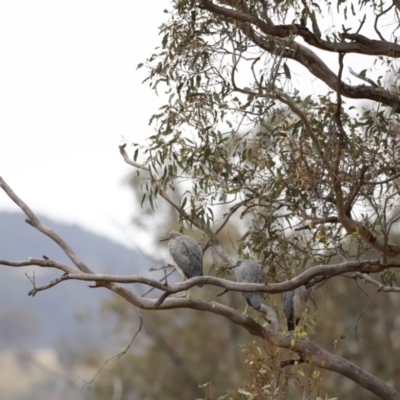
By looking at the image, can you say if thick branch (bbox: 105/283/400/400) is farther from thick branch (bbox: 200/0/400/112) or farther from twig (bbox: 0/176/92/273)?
thick branch (bbox: 200/0/400/112)

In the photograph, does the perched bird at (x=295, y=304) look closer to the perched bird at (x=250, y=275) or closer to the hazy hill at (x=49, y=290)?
the perched bird at (x=250, y=275)

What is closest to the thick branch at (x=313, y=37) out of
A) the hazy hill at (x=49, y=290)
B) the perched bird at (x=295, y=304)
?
the perched bird at (x=295, y=304)

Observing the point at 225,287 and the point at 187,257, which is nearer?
the point at 225,287

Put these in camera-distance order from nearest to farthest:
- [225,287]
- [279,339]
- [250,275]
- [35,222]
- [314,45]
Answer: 1. [225,287]
2. [35,222]
3. [279,339]
4. [314,45]
5. [250,275]

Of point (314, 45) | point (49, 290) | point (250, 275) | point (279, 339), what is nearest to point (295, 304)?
point (250, 275)

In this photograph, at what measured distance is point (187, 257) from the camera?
788 centimetres

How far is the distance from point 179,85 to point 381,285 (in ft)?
8.63

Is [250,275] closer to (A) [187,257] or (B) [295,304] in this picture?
(A) [187,257]

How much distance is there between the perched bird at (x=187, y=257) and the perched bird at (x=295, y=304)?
3.57 ft

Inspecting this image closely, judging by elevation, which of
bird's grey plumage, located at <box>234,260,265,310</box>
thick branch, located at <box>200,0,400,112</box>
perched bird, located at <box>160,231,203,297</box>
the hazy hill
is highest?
the hazy hill

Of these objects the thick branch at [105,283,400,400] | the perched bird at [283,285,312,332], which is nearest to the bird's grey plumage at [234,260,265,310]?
the thick branch at [105,283,400,400]

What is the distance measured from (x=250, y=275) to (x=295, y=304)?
126 centimetres

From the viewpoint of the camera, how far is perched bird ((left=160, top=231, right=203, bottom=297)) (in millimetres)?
7867

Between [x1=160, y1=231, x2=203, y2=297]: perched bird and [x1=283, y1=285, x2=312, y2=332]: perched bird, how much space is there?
3.57 feet
